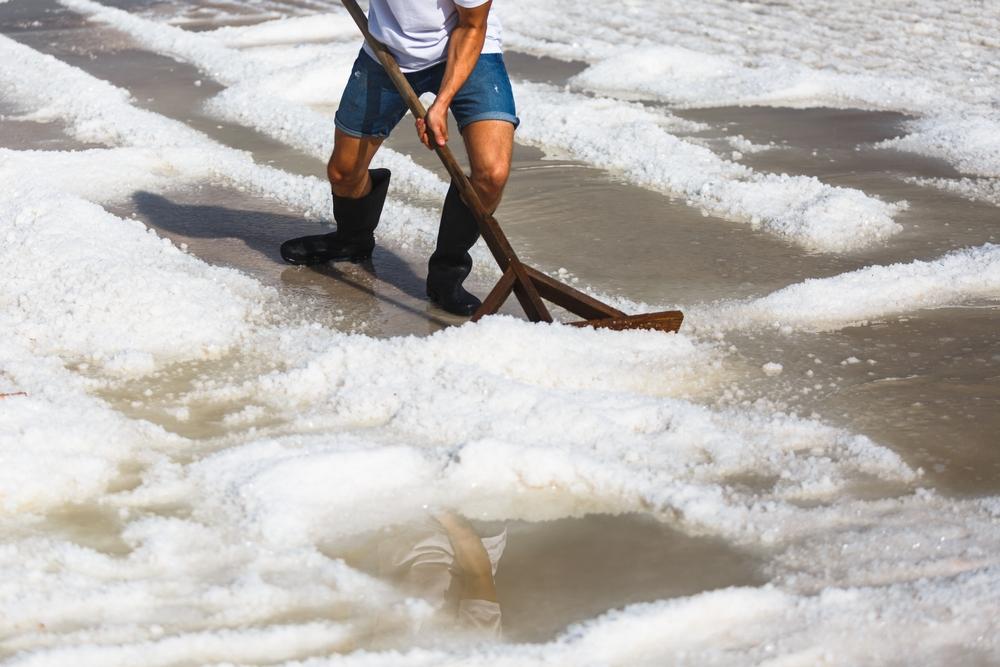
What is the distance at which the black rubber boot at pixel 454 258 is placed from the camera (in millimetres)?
3936

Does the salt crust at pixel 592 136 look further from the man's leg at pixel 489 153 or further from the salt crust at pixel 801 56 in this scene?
the man's leg at pixel 489 153

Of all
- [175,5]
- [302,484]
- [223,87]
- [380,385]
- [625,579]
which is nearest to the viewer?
[625,579]

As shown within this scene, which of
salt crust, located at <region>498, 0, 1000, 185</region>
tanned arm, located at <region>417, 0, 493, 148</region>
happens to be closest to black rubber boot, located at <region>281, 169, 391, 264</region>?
tanned arm, located at <region>417, 0, 493, 148</region>

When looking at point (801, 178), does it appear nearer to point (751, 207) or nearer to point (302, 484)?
point (751, 207)

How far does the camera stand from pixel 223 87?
756 centimetres

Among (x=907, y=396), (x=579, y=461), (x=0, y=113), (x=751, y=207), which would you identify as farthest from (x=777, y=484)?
(x=0, y=113)

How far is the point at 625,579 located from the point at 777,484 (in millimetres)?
514

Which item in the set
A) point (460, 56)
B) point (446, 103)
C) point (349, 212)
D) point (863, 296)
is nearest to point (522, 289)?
point (446, 103)

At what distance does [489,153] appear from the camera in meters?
3.71

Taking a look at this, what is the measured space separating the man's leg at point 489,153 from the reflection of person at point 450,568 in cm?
134

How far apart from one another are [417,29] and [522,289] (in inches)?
33.5

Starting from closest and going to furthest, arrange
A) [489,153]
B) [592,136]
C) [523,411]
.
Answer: [523,411] → [489,153] → [592,136]

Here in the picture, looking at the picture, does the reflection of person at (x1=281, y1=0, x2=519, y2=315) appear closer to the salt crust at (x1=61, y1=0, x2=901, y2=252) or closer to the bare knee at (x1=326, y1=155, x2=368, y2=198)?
the bare knee at (x1=326, y1=155, x2=368, y2=198)

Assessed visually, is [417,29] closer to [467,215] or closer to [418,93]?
[418,93]
